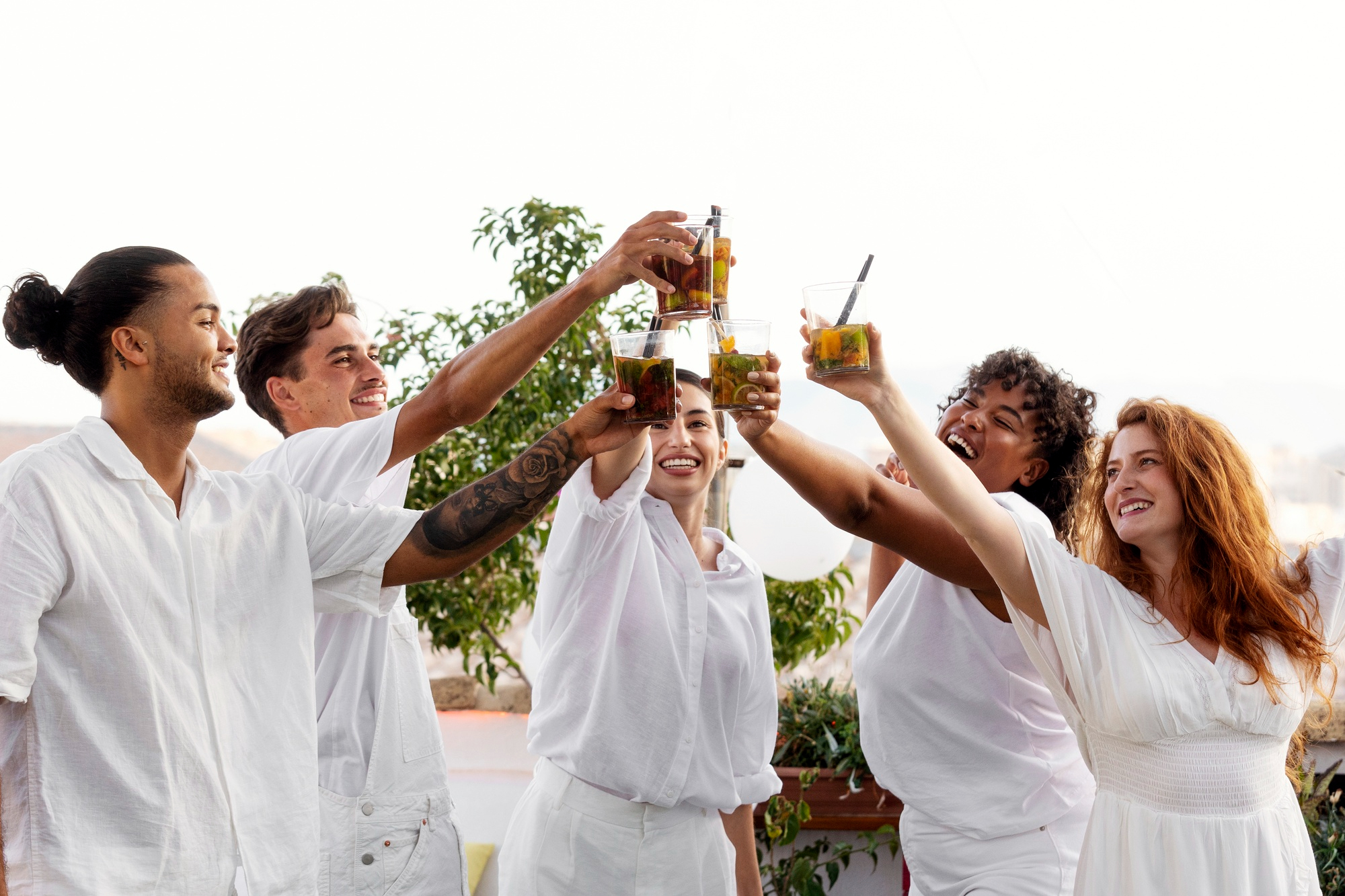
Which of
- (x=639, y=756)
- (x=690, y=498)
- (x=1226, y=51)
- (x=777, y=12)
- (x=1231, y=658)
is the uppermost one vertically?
(x=777, y=12)

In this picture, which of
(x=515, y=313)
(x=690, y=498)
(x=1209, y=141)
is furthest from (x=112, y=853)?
(x=1209, y=141)

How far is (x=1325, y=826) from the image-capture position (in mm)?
3277

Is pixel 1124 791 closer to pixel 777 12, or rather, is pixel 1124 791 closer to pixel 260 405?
pixel 260 405

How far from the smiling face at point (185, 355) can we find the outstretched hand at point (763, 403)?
2.62ft

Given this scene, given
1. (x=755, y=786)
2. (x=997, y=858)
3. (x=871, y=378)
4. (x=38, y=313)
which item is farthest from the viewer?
(x=755, y=786)

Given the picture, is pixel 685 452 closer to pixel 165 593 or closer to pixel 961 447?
pixel 961 447

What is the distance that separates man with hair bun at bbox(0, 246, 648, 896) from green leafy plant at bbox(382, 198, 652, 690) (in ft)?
6.14

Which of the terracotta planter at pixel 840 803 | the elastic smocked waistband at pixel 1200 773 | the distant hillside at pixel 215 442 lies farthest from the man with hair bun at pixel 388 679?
the distant hillside at pixel 215 442

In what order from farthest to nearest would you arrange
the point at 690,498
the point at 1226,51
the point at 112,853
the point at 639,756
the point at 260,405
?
the point at 1226,51, the point at 260,405, the point at 690,498, the point at 639,756, the point at 112,853

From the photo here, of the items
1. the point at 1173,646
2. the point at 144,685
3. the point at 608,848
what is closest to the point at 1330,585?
the point at 1173,646

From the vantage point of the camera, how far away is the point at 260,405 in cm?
257

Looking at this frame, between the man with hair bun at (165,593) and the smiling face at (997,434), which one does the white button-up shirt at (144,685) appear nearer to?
the man with hair bun at (165,593)

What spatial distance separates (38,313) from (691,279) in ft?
3.36

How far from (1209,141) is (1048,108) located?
51cm
